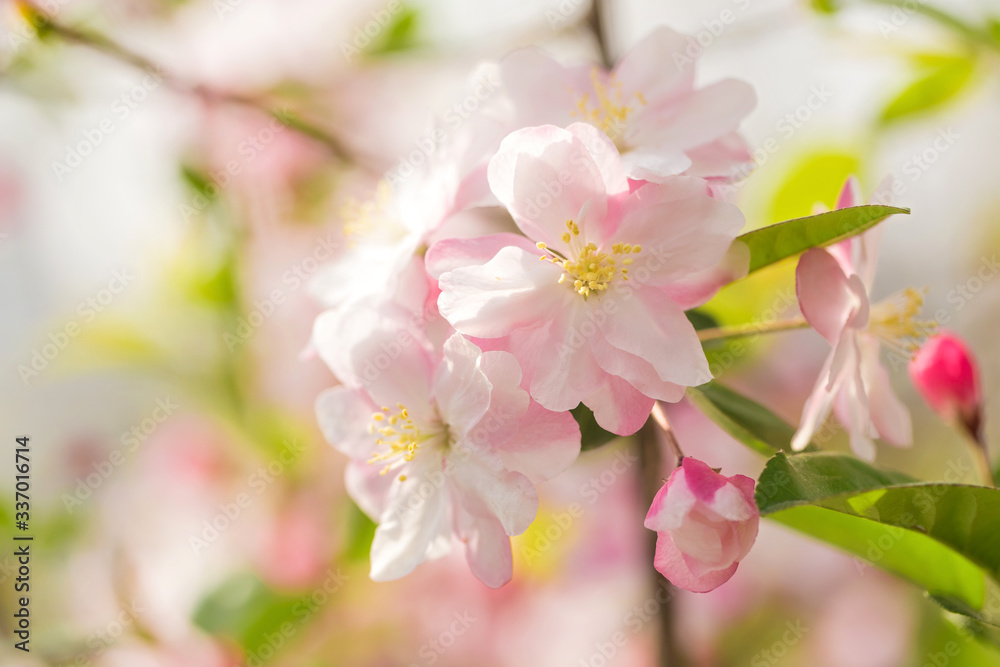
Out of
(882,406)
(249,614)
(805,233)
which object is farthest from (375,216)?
(249,614)

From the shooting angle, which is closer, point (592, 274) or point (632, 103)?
point (592, 274)

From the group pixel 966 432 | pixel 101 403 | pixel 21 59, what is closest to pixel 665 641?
pixel 966 432

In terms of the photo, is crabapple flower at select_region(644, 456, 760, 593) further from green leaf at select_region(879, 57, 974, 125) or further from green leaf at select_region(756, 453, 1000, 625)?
green leaf at select_region(879, 57, 974, 125)

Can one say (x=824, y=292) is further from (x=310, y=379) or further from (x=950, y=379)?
(x=310, y=379)

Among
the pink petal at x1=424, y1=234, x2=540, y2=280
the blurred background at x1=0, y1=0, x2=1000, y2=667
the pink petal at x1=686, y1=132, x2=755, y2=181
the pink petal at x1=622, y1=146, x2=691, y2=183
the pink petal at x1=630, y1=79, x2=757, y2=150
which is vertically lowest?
the blurred background at x1=0, y1=0, x2=1000, y2=667

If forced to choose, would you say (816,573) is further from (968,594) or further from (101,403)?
(101,403)

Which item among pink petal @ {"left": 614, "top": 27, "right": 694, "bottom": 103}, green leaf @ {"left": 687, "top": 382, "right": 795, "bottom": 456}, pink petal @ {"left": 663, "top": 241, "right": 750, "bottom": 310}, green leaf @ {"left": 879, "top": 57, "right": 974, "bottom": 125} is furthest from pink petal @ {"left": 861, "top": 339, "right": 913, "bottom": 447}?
green leaf @ {"left": 879, "top": 57, "right": 974, "bottom": 125}

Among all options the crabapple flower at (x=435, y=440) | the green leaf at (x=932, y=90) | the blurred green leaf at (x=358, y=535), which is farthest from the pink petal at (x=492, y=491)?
the green leaf at (x=932, y=90)
